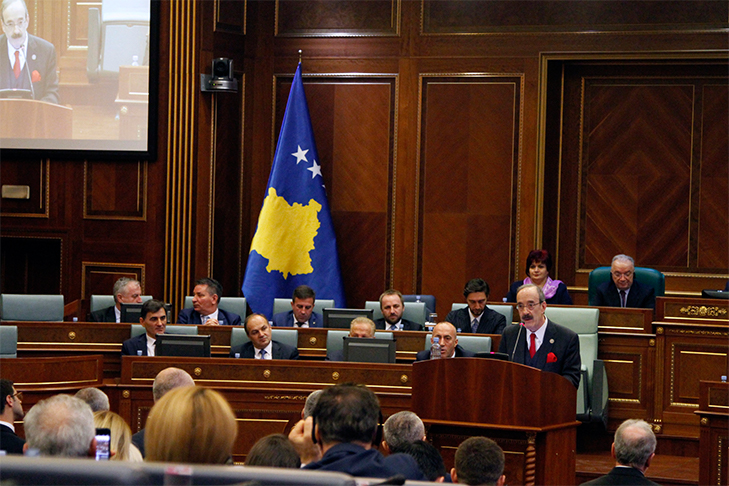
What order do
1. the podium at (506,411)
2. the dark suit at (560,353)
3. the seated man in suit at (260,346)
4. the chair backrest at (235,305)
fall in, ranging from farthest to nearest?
1. the chair backrest at (235,305)
2. the seated man in suit at (260,346)
3. the dark suit at (560,353)
4. the podium at (506,411)

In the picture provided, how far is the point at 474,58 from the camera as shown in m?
9.41

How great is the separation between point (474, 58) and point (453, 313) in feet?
9.97

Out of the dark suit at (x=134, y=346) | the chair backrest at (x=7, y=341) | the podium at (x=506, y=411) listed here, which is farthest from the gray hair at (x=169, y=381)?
the chair backrest at (x=7, y=341)

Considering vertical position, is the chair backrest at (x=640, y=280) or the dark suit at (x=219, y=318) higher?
the chair backrest at (x=640, y=280)

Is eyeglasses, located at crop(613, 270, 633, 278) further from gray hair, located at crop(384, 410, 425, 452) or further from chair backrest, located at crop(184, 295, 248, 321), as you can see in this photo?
gray hair, located at crop(384, 410, 425, 452)

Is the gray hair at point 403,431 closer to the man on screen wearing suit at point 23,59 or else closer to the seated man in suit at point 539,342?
the seated man in suit at point 539,342

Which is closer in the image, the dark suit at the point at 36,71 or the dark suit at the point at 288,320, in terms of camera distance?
the dark suit at the point at 288,320

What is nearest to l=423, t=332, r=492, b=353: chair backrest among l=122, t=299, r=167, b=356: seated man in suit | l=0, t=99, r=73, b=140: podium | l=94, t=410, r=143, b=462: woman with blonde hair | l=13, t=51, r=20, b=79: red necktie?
l=122, t=299, r=167, b=356: seated man in suit

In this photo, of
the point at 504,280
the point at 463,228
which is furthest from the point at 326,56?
the point at 504,280

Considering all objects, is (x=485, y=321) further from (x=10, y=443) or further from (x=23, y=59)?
(x=23, y=59)

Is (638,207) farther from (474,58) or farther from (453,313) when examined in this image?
(453,313)

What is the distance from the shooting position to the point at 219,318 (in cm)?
766

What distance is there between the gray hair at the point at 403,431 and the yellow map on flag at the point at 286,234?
18.9 feet

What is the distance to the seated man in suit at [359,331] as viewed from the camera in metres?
6.33
